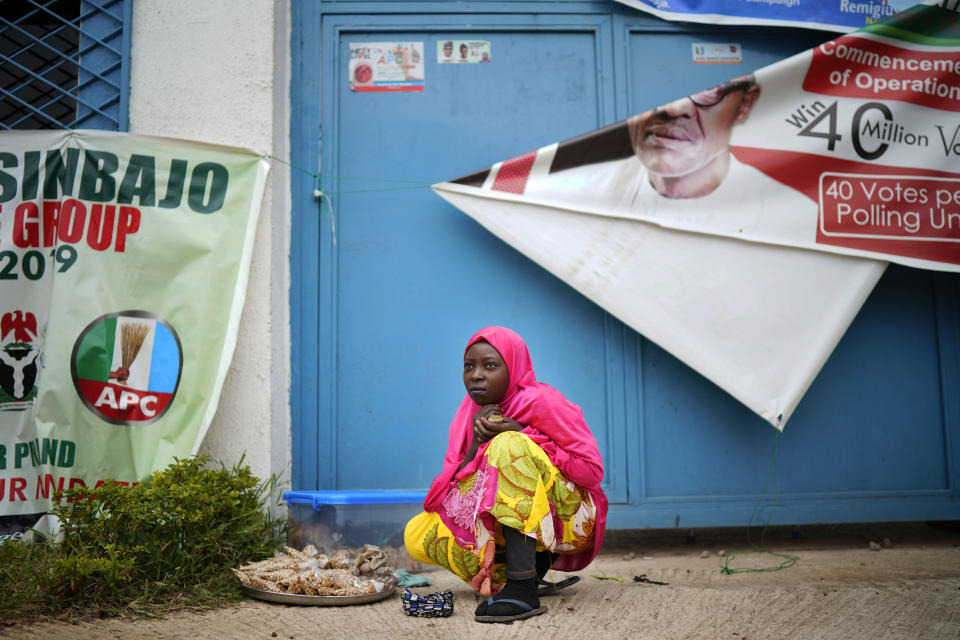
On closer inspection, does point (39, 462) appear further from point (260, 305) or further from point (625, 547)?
point (625, 547)

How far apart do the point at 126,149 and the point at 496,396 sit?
1886mm

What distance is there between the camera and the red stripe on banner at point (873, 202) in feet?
9.56

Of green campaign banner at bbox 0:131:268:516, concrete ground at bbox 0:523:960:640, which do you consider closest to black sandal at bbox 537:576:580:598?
concrete ground at bbox 0:523:960:640

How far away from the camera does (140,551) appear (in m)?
2.19

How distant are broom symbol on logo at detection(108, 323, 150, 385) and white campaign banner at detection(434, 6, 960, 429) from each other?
1414mm

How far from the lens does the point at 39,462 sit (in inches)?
103

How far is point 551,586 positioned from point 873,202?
2.13 metres

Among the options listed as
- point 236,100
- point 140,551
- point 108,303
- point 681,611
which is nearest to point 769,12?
point 236,100

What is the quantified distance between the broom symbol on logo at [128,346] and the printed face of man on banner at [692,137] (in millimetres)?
2187

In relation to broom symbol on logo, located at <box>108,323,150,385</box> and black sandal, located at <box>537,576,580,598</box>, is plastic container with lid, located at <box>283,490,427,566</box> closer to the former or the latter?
black sandal, located at <box>537,576,580,598</box>

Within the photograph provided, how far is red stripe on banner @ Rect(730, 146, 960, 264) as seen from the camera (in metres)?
2.91

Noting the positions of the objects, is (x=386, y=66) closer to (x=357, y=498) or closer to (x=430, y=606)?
(x=357, y=498)

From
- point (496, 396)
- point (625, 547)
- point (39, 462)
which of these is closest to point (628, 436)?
point (625, 547)

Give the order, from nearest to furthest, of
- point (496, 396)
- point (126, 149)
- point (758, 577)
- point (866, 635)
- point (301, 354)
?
point (866, 635) → point (496, 396) → point (758, 577) → point (126, 149) → point (301, 354)
